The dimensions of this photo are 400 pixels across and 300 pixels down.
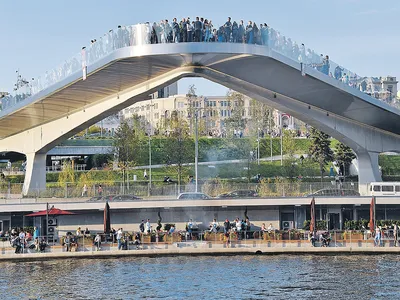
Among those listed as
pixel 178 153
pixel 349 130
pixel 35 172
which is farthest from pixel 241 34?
pixel 178 153

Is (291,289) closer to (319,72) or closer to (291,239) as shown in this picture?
(291,239)

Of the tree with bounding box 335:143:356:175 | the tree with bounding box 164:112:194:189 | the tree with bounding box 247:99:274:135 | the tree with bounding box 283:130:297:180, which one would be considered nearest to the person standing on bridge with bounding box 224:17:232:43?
the tree with bounding box 164:112:194:189

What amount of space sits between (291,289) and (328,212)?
18546 mm

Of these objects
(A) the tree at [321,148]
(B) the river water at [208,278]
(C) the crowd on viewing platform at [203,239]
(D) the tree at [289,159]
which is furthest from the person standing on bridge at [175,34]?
(A) the tree at [321,148]

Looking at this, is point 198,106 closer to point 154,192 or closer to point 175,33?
point 154,192

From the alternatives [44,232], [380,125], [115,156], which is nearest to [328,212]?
[380,125]

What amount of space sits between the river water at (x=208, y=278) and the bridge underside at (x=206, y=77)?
1113 centimetres

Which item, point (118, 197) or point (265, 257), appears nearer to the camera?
point (265, 257)

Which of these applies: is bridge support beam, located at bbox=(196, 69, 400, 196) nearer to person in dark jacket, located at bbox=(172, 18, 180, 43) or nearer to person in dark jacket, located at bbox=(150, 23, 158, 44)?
person in dark jacket, located at bbox=(172, 18, 180, 43)

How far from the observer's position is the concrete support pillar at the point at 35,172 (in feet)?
189

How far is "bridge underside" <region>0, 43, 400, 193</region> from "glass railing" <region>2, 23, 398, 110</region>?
1.57 ft

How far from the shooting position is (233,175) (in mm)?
84125

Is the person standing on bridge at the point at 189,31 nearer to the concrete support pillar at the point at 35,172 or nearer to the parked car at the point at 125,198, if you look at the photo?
the parked car at the point at 125,198

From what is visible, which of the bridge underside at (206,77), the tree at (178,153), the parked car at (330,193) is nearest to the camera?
the bridge underside at (206,77)
